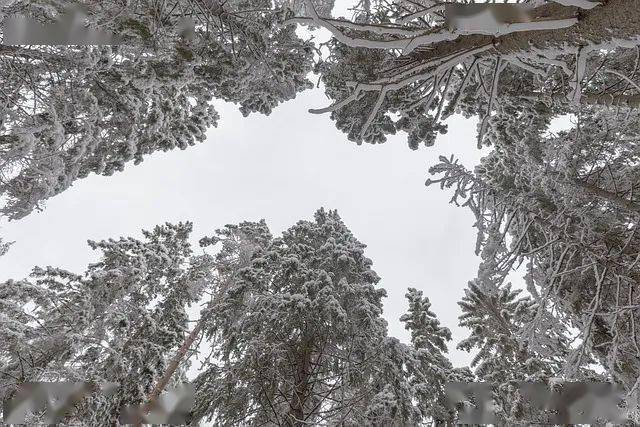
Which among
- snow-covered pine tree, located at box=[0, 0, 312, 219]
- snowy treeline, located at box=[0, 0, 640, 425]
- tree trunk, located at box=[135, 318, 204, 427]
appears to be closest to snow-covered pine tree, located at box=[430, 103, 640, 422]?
snowy treeline, located at box=[0, 0, 640, 425]

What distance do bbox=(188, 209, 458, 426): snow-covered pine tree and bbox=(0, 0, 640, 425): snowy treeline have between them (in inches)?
1.9

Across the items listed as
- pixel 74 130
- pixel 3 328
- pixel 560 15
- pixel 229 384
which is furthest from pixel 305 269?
pixel 560 15

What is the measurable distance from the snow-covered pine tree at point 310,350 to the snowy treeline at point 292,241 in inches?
1.9

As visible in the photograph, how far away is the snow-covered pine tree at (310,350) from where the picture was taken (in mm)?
7609

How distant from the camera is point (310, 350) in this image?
850 cm

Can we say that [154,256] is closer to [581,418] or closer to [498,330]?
[498,330]

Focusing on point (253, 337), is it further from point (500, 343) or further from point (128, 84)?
point (500, 343)

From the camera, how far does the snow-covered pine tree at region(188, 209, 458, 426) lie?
7.61 m

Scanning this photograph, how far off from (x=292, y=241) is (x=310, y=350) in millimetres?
3512

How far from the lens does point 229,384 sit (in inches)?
299

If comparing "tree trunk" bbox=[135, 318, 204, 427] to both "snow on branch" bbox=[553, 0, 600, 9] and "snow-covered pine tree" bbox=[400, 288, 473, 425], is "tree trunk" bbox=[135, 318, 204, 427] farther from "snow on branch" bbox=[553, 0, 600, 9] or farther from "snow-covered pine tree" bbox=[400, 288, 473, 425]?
"snow on branch" bbox=[553, 0, 600, 9]

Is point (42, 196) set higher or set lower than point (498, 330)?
lower

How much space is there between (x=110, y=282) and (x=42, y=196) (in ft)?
10.6

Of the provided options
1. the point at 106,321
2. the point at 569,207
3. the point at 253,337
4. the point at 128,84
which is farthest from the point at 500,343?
the point at 128,84
